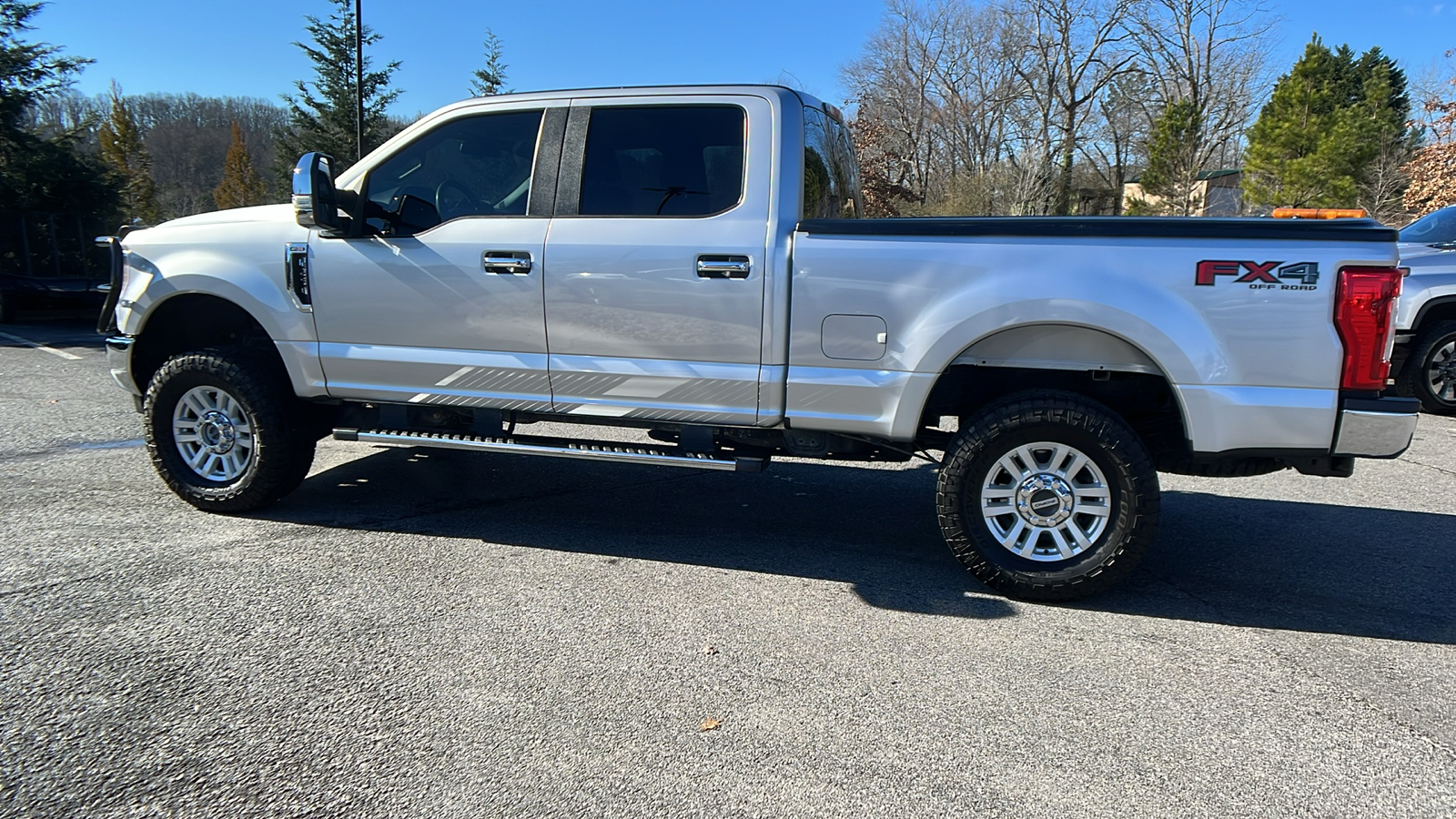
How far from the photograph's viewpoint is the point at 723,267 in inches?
160

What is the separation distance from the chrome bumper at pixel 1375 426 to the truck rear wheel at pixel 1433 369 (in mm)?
5815

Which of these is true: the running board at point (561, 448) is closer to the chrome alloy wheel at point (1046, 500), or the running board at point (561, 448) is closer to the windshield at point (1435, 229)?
the chrome alloy wheel at point (1046, 500)

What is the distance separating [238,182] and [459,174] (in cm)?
5880

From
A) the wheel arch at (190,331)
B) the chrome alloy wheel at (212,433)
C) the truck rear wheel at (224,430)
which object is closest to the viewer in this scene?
the truck rear wheel at (224,430)

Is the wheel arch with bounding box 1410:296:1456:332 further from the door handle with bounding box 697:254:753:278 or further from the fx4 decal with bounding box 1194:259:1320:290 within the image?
the door handle with bounding box 697:254:753:278

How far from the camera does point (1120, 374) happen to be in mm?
4102

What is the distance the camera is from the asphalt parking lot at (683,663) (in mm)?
2551

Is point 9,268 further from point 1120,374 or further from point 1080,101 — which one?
point 1080,101

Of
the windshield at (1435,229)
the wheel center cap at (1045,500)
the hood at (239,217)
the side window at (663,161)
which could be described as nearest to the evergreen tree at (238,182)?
the hood at (239,217)

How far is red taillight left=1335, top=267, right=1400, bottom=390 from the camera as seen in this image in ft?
11.1

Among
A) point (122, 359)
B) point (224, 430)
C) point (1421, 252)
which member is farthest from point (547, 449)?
point (1421, 252)

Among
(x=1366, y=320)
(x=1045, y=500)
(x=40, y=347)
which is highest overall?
(x=1366, y=320)

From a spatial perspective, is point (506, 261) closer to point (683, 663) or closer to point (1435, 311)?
point (683, 663)

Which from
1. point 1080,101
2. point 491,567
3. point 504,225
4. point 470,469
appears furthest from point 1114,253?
point 1080,101
